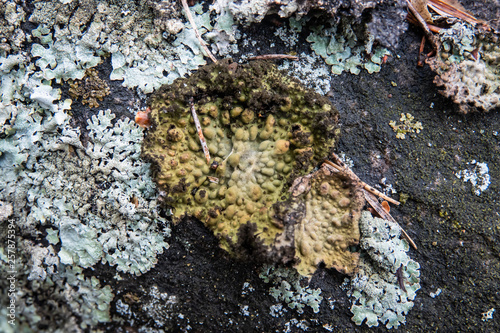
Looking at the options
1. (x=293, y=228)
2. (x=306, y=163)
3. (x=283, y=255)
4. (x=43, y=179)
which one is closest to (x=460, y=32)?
(x=306, y=163)

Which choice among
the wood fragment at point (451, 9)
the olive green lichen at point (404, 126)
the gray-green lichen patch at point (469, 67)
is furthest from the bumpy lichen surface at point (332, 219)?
the wood fragment at point (451, 9)

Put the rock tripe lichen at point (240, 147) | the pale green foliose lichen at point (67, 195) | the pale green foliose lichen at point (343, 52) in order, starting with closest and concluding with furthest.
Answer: the rock tripe lichen at point (240, 147) < the pale green foliose lichen at point (67, 195) < the pale green foliose lichen at point (343, 52)

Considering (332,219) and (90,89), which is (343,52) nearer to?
(332,219)

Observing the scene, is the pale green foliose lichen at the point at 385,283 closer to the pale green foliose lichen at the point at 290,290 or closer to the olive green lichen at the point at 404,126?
the pale green foliose lichen at the point at 290,290

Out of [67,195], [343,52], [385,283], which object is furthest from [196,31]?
[385,283]

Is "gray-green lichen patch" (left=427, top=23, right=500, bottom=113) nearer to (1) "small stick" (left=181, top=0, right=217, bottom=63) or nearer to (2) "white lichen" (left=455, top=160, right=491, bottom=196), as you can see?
(2) "white lichen" (left=455, top=160, right=491, bottom=196)
